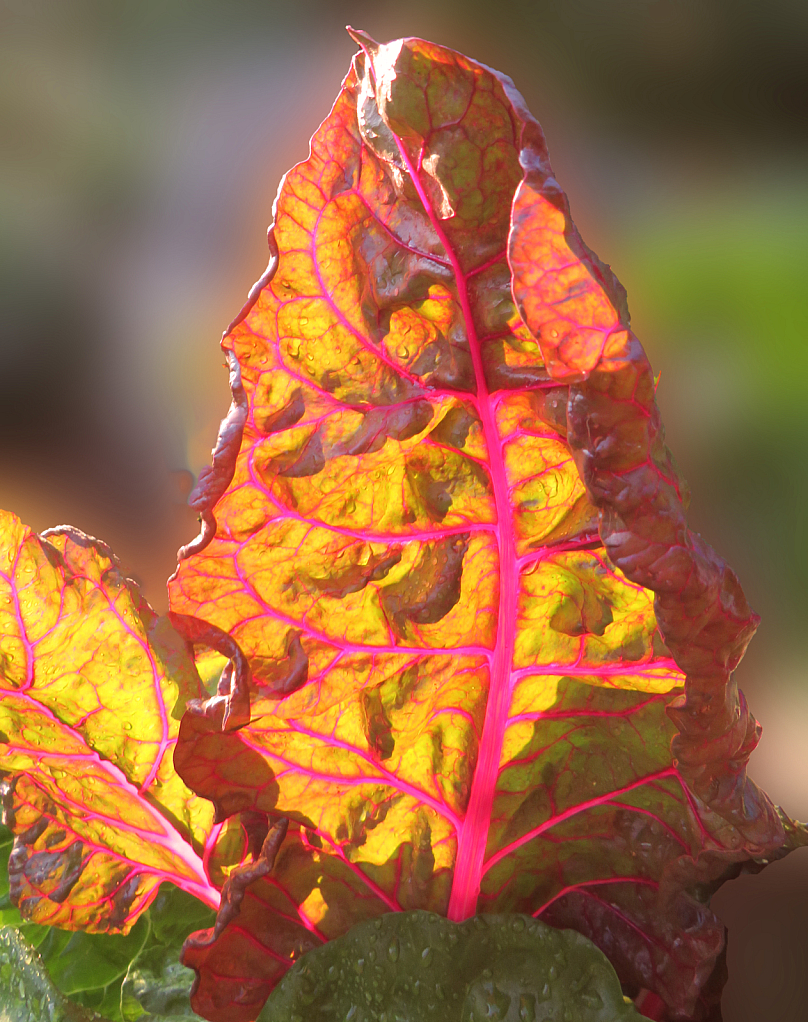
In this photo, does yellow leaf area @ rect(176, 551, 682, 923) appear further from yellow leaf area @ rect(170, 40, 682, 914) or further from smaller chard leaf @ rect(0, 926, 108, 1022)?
smaller chard leaf @ rect(0, 926, 108, 1022)

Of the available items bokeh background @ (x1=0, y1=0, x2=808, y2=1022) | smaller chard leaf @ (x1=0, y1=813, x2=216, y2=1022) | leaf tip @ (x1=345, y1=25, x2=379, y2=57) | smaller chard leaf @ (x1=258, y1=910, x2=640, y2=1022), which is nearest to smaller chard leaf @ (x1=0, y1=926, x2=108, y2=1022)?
smaller chard leaf @ (x1=0, y1=813, x2=216, y2=1022)

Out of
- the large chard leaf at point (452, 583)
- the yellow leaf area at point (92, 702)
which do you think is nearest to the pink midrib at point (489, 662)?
the large chard leaf at point (452, 583)

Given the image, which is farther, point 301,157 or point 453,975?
point 301,157

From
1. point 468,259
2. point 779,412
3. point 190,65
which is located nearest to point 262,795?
point 468,259

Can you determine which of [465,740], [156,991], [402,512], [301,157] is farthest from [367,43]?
[301,157]

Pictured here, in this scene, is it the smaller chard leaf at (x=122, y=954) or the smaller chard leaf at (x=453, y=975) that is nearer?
the smaller chard leaf at (x=453, y=975)

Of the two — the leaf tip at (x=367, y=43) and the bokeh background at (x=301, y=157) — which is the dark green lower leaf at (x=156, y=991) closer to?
the bokeh background at (x=301, y=157)

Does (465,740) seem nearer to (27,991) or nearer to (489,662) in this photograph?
(489,662)
